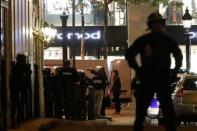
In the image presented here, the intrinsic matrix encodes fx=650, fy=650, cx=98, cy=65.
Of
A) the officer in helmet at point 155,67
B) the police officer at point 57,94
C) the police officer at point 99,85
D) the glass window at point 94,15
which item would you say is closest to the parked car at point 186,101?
the police officer at point 57,94

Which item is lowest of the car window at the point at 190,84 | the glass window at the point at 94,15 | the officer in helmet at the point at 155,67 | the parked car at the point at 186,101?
the parked car at the point at 186,101

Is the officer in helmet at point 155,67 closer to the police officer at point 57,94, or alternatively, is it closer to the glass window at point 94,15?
the police officer at point 57,94

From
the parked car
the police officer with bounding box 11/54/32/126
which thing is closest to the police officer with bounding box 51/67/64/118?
the parked car

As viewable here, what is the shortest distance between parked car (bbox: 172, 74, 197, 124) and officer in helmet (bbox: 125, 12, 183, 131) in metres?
8.57

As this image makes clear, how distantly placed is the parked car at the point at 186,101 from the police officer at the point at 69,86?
2.97m

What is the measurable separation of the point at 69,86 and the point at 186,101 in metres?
3.40

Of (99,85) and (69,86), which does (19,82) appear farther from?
(99,85)

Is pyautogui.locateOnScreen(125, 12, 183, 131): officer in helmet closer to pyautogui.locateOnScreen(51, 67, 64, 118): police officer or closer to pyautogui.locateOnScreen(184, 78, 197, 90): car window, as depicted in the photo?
pyautogui.locateOnScreen(184, 78, 197, 90): car window

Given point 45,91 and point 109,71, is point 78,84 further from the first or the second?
point 109,71

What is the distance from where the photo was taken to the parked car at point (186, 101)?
18.0m

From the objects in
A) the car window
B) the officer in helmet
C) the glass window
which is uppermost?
A: the glass window

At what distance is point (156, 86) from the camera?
9438 millimetres

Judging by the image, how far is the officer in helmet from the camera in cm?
936

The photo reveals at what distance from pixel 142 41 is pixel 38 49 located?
12.3 metres
